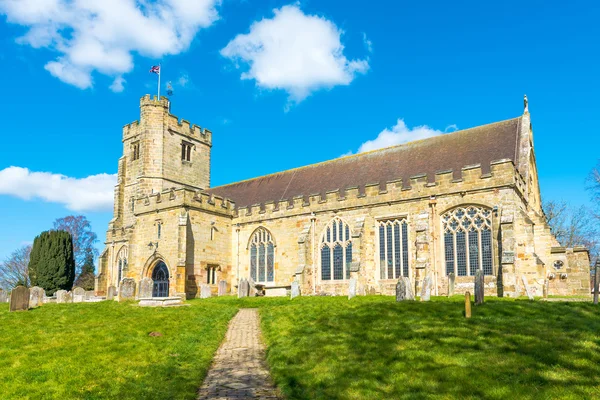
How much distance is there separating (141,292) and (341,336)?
43.2ft

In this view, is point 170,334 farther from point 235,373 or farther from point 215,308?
point 215,308

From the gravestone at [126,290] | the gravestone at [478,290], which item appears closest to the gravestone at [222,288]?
the gravestone at [126,290]

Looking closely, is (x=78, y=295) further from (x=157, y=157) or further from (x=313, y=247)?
(x=313, y=247)

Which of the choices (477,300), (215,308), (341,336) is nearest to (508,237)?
(477,300)

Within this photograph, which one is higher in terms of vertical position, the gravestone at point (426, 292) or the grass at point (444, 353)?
the gravestone at point (426, 292)

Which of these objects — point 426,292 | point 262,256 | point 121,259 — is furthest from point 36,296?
point 426,292

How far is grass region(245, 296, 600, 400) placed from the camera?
21.7 ft

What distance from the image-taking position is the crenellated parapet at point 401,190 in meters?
19.4

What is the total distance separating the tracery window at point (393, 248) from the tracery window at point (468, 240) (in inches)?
78.0

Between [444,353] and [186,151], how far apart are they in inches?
1235

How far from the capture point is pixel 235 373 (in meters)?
8.81

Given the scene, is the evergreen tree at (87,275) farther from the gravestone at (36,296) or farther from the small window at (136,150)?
the gravestone at (36,296)

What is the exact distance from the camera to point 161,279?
2770 cm

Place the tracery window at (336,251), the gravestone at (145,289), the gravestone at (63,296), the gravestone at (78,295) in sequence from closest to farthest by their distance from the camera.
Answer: the gravestone at (145,289) < the tracery window at (336,251) < the gravestone at (63,296) < the gravestone at (78,295)
